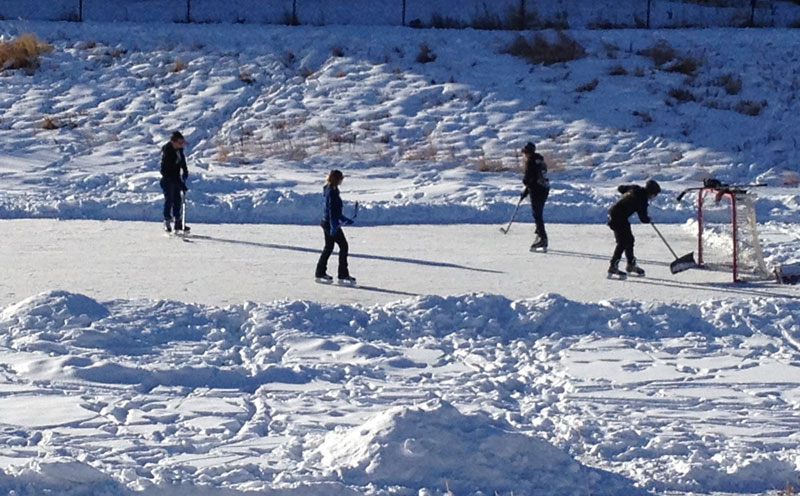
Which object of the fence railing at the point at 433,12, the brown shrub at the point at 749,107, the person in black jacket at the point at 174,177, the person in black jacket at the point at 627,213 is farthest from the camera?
the fence railing at the point at 433,12

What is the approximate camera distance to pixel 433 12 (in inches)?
1282

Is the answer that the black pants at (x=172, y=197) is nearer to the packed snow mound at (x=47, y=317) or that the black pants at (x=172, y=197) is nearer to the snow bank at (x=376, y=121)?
the snow bank at (x=376, y=121)

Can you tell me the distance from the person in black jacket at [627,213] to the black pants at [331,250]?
2.82m

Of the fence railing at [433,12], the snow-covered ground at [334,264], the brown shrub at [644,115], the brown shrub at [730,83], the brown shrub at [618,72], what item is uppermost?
the fence railing at [433,12]

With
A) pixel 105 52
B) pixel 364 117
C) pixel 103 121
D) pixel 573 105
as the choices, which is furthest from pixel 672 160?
pixel 105 52

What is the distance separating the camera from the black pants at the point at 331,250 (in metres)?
13.6

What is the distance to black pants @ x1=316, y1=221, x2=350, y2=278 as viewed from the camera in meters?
13.6

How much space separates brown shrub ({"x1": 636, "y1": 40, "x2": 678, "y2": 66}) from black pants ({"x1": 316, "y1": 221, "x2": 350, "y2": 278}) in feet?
51.8

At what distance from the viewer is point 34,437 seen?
855cm

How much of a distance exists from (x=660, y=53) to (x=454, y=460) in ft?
71.3

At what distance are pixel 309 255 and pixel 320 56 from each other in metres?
13.9

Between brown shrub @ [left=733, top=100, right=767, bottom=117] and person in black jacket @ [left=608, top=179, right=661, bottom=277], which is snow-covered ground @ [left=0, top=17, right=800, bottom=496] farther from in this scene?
person in black jacket @ [left=608, top=179, right=661, bottom=277]

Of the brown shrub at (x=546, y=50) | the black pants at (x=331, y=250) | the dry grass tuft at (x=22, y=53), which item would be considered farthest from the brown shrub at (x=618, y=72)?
the black pants at (x=331, y=250)

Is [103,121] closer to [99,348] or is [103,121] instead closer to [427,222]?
[427,222]
